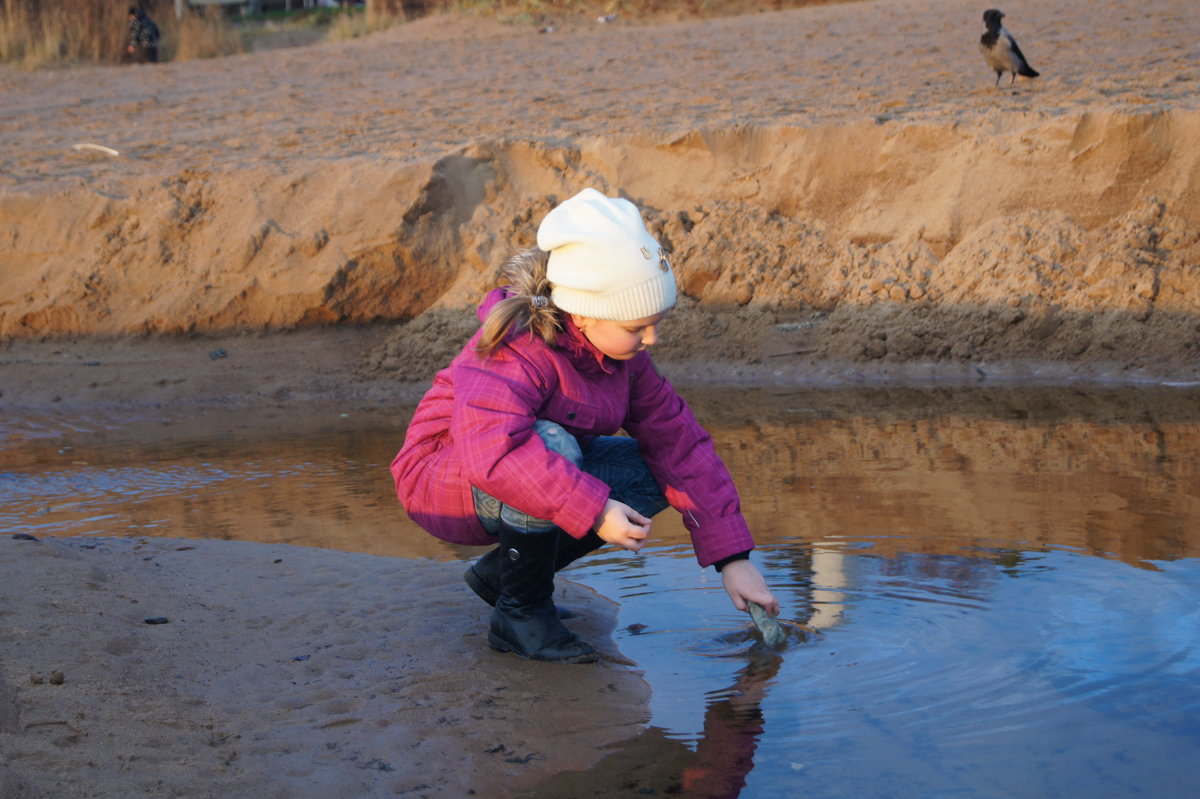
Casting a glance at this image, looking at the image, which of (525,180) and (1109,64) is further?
(1109,64)

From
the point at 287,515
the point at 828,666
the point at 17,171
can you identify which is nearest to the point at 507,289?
the point at 828,666

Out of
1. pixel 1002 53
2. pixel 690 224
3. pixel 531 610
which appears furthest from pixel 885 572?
pixel 1002 53

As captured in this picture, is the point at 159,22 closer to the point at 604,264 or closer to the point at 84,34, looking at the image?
the point at 84,34

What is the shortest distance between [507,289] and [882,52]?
8250mm

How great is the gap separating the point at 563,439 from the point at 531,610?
1.31ft

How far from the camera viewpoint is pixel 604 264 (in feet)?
7.77

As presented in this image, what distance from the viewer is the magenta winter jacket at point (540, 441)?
90.6 inches

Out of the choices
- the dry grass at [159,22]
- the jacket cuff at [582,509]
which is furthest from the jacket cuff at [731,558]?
the dry grass at [159,22]

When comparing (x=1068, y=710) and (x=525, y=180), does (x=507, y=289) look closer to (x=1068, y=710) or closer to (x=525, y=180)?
(x=1068, y=710)

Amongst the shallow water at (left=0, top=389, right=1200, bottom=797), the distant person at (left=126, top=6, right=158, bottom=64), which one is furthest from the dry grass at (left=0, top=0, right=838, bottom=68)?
the shallow water at (left=0, top=389, right=1200, bottom=797)

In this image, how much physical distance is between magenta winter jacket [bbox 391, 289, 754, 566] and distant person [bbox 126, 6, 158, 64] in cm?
1377

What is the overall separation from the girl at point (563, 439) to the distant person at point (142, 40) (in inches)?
542

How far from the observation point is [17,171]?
28.4 feet

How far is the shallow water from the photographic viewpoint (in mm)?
2051
